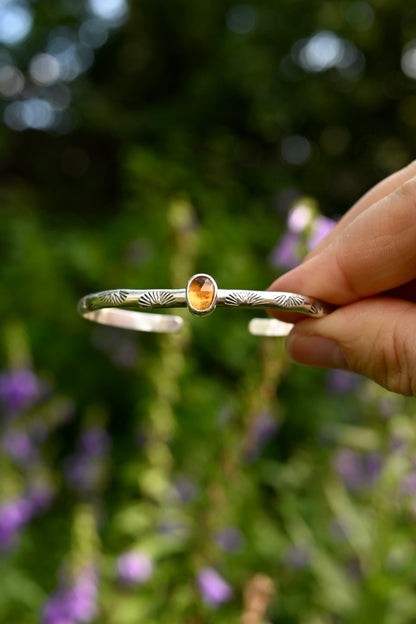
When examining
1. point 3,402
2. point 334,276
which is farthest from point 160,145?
point 334,276

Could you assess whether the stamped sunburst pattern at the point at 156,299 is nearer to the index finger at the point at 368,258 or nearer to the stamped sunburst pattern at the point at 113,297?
the stamped sunburst pattern at the point at 113,297

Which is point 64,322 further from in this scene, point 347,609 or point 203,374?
point 347,609

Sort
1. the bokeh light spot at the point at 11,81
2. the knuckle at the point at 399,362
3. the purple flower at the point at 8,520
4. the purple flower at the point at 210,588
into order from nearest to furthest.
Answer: the knuckle at the point at 399,362
the purple flower at the point at 210,588
the purple flower at the point at 8,520
the bokeh light spot at the point at 11,81

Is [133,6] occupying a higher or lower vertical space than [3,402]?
higher

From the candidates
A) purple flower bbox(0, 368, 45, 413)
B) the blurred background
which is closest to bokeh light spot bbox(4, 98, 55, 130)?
the blurred background

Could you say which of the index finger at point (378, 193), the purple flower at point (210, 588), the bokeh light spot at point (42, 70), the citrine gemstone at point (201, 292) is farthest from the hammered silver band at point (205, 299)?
the bokeh light spot at point (42, 70)

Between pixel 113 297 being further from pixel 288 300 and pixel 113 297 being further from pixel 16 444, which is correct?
pixel 16 444
